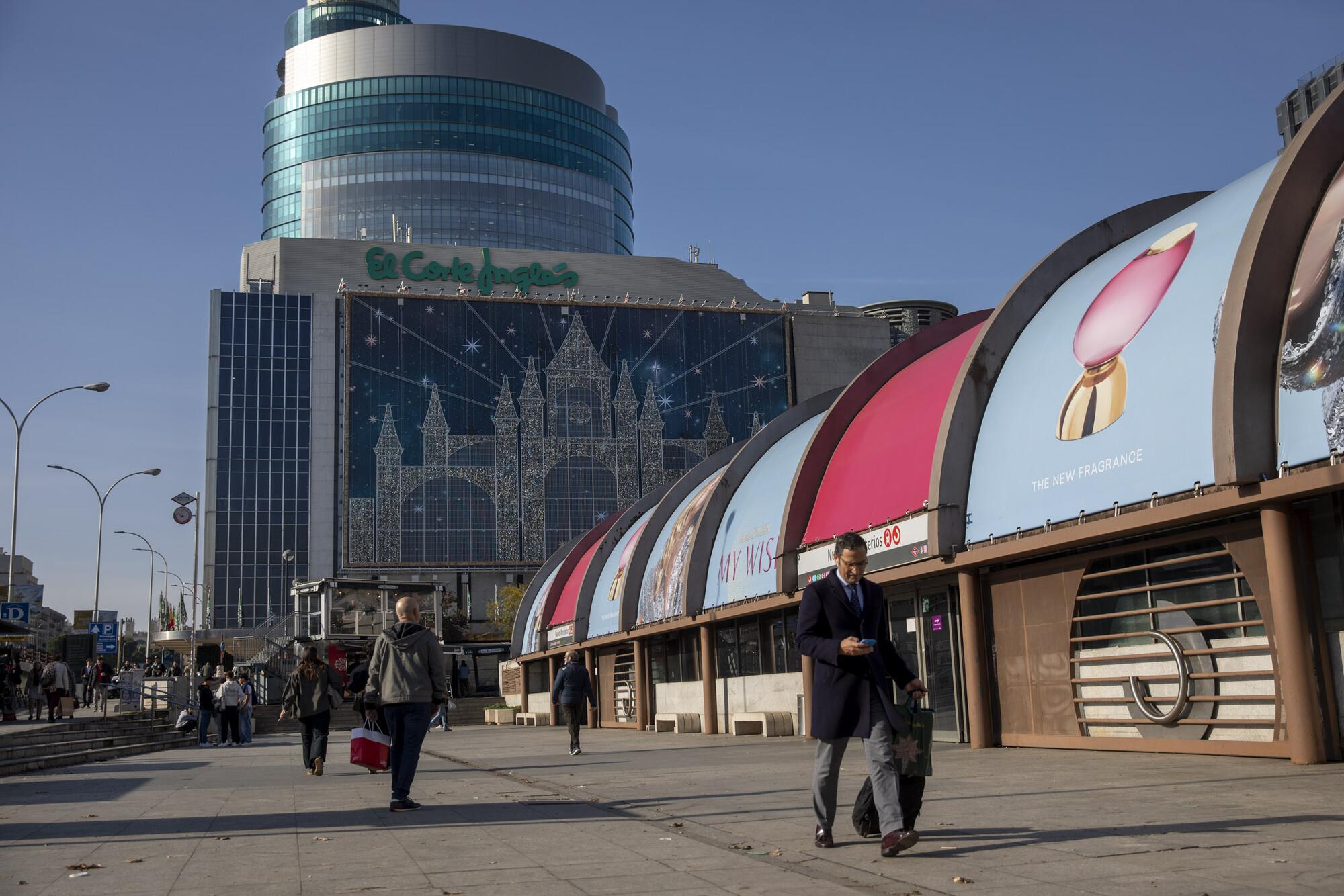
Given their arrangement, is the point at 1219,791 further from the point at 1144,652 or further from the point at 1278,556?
the point at 1144,652

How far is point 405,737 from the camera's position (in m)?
10.7

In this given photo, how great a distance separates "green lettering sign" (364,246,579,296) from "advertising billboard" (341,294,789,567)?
917 cm

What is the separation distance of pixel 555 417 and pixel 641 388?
712cm

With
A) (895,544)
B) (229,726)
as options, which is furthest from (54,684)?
(895,544)

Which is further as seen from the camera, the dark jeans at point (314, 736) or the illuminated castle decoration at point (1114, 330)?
the dark jeans at point (314, 736)

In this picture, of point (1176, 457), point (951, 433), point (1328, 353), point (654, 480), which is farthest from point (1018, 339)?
point (654, 480)

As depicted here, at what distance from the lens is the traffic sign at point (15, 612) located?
3156cm

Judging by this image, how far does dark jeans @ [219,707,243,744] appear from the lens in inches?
1117

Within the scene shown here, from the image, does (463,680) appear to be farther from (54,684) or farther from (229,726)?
(229,726)

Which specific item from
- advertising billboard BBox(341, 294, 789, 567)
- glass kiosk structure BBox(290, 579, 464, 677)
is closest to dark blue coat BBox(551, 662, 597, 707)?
glass kiosk structure BBox(290, 579, 464, 677)

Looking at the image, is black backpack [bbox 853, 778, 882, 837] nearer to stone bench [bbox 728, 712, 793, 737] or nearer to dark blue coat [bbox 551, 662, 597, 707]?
dark blue coat [bbox 551, 662, 597, 707]

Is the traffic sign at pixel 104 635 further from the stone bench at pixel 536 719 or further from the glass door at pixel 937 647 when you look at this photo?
the glass door at pixel 937 647

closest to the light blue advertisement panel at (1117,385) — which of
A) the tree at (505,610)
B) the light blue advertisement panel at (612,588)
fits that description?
the light blue advertisement panel at (612,588)

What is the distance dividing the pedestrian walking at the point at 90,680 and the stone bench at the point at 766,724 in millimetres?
→ 28596
